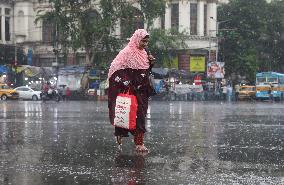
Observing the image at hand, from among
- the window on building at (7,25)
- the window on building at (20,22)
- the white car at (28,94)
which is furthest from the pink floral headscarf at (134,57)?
the window on building at (7,25)

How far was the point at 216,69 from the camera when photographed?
175ft

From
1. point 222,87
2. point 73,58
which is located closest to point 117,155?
point 222,87

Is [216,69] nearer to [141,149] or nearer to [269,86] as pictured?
[269,86]

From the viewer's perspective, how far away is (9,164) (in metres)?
6.17

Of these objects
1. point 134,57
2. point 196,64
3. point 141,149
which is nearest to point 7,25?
point 196,64

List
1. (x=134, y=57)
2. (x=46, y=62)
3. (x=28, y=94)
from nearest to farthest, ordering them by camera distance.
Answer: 1. (x=134, y=57)
2. (x=28, y=94)
3. (x=46, y=62)

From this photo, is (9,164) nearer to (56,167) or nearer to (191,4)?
(56,167)

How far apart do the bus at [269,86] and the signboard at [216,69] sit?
3.69 metres

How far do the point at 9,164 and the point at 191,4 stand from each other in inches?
2083

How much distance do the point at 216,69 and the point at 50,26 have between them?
21.1 meters

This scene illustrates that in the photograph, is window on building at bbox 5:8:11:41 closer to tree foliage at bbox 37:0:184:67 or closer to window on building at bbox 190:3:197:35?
tree foliage at bbox 37:0:184:67

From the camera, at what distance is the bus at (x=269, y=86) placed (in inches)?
1955

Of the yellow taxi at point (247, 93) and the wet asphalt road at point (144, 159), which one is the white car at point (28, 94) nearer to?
the yellow taxi at point (247, 93)

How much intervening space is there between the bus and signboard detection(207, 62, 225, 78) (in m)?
3.69
